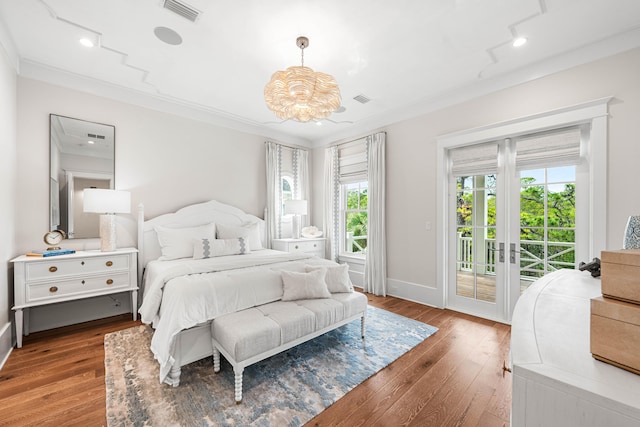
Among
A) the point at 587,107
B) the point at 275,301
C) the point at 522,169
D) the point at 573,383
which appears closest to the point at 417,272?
the point at 522,169

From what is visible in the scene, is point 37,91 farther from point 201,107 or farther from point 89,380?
point 89,380

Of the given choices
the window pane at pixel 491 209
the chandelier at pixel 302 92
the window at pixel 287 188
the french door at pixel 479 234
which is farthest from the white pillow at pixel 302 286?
the window at pixel 287 188

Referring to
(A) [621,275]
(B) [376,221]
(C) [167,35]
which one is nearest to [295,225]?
(B) [376,221]

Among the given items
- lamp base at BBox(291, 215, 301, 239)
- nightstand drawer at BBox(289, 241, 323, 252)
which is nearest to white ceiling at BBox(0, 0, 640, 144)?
lamp base at BBox(291, 215, 301, 239)

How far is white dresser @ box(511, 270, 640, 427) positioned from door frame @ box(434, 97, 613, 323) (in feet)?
8.30

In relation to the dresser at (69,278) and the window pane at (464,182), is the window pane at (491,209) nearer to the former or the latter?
the window pane at (464,182)

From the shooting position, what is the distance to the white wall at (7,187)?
89.4 inches

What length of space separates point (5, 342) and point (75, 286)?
0.60 m

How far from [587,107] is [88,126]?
211 inches

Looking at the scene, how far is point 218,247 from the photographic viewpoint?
3.39 m

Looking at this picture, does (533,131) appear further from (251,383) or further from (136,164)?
(136,164)

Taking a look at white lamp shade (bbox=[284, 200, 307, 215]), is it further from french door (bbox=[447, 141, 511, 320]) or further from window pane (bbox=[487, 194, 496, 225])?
window pane (bbox=[487, 194, 496, 225])

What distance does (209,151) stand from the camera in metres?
4.10

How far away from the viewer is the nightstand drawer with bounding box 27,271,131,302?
98.8 inches
